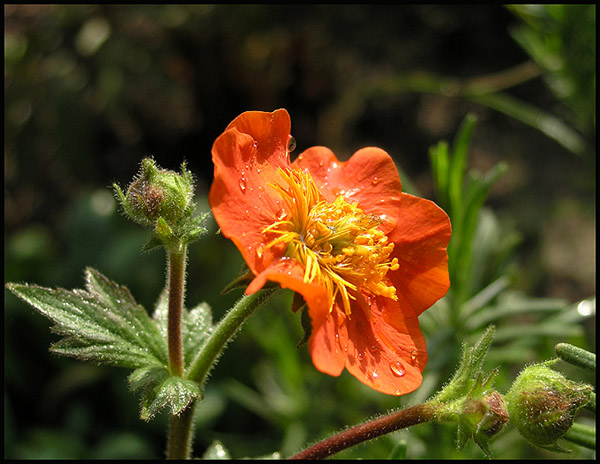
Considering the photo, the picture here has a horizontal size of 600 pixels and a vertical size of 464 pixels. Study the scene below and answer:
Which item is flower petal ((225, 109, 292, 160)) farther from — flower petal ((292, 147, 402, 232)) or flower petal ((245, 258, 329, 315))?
flower petal ((245, 258, 329, 315))

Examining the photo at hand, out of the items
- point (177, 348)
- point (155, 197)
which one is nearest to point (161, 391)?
point (177, 348)

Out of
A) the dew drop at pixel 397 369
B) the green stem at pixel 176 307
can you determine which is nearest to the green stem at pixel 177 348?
the green stem at pixel 176 307

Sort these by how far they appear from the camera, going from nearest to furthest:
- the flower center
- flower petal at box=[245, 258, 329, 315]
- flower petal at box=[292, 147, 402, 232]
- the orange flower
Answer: flower petal at box=[245, 258, 329, 315] < the orange flower < the flower center < flower petal at box=[292, 147, 402, 232]

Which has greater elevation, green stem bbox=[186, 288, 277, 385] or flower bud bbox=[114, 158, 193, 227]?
flower bud bbox=[114, 158, 193, 227]

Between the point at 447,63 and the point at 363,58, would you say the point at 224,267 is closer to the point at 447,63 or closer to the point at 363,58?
the point at 363,58

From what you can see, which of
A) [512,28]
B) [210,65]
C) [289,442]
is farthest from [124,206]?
[512,28]

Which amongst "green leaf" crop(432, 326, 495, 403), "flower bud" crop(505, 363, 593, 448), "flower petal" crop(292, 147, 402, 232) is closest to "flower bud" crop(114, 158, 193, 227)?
"flower petal" crop(292, 147, 402, 232)
